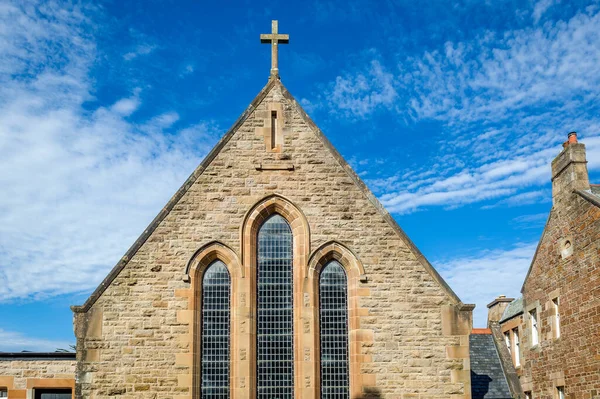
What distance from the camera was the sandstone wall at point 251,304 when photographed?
52.1 feet

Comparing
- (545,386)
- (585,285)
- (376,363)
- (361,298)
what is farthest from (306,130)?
(545,386)

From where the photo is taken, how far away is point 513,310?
88.9ft

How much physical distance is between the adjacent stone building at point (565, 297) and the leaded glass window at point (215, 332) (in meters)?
10.8

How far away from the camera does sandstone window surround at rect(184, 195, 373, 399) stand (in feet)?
52.5

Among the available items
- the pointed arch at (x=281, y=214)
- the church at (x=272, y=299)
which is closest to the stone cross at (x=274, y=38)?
the church at (x=272, y=299)

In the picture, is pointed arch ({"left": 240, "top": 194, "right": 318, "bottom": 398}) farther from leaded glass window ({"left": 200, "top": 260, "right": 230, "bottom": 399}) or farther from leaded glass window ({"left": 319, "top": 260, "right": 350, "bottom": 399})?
leaded glass window ({"left": 200, "top": 260, "right": 230, "bottom": 399})

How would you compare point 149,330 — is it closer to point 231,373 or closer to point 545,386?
point 231,373

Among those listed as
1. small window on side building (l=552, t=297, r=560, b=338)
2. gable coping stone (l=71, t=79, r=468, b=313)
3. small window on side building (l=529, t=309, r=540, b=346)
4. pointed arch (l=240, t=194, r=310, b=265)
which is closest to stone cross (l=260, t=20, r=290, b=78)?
gable coping stone (l=71, t=79, r=468, b=313)

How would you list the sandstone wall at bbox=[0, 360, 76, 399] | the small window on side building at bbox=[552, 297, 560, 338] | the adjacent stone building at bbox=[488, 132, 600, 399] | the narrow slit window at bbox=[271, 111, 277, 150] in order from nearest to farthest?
1. the narrow slit window at bbox=[271, 111, 277, 150]
2. the sandstone wall at bbox=[0, 360, 76, 399]
3. the adjacent stone building at bbox=[488, 132, 600, 399]
4. the small window on side building at bbox=[552, 297, 560, 338]

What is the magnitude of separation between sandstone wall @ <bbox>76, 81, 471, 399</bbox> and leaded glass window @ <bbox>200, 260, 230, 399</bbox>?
0.34 meters

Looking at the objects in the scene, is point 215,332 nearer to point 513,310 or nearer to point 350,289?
point 350,289

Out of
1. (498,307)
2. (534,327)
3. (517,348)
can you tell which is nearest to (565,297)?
(534,327)

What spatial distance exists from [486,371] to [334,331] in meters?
8.94

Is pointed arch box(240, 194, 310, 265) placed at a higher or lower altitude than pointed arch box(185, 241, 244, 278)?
higher
